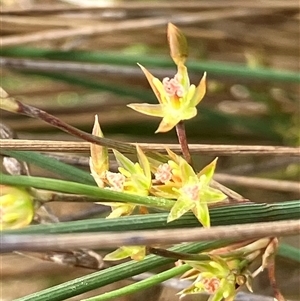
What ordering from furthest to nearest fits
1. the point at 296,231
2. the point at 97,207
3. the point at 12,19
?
the point at 12,19
the point at 97,207
the point at 296,231

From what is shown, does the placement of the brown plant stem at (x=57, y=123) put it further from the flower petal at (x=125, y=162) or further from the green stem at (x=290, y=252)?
the green stem at (x=290, y=252)

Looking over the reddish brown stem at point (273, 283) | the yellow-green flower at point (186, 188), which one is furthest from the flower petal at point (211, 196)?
the reddish brown stem at point (273, 283)

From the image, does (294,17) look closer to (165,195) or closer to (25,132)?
(25,132)

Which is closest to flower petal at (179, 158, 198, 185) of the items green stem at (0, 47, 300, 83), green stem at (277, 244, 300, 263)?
green stem at (277, 244, 300, 263)

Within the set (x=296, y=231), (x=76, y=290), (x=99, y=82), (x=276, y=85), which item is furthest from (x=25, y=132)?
(x=296, y=231)

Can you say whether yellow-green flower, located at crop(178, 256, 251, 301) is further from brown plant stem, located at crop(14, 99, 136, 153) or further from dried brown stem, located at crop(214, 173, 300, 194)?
dried brown stem, located at crop(214, 173, 300, 194)

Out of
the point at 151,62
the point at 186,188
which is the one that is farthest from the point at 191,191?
the point at 151,62

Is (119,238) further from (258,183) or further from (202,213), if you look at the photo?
(258,183)
